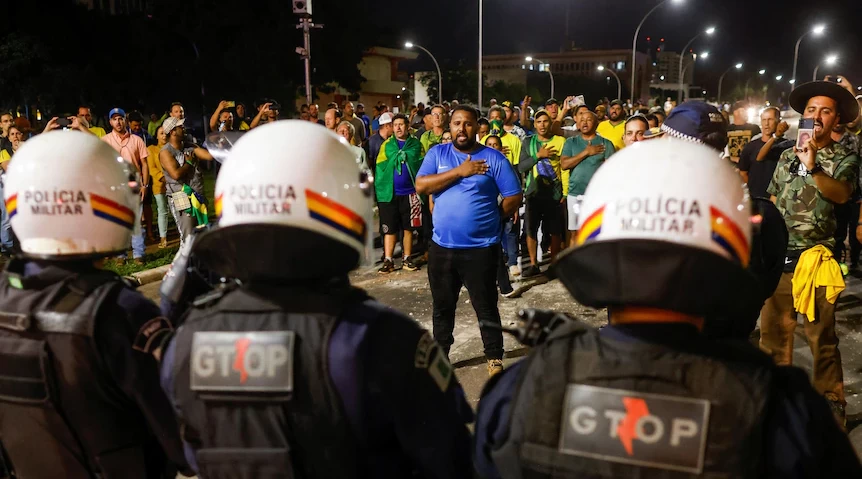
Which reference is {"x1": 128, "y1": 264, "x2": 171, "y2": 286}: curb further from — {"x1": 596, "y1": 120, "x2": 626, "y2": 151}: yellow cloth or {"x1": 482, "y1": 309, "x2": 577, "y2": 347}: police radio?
{"x1": 482, "y1": 309, "x2": 577, "y2": 347}: police radio

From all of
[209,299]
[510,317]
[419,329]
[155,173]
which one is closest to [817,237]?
[510,317]

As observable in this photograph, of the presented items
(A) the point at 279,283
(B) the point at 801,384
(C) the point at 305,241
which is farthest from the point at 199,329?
(B) the point at 801,384

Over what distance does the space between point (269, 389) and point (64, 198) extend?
3.16ft

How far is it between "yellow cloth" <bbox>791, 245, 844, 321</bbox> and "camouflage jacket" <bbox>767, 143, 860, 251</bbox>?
9cm

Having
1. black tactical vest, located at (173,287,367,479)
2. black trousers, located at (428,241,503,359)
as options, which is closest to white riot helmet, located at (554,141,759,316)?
black tactical vest, located at (173,287,367,479)

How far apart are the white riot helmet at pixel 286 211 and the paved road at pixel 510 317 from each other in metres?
3.18

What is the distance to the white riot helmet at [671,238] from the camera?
1.47 meters

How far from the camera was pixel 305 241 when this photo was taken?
1719 millimetres

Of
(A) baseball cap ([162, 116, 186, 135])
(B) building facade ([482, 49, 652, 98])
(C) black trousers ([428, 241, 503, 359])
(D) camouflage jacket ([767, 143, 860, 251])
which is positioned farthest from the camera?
(B) building facade ([482, 49, 652, 98])

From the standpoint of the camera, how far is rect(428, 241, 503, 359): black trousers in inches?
191

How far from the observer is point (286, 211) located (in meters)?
1.73

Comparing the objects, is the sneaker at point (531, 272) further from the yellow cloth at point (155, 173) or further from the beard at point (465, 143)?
the yellow cloth at point (155, 173)

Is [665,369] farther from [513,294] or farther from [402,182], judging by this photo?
[402,182]

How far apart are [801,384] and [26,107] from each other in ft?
84.8
